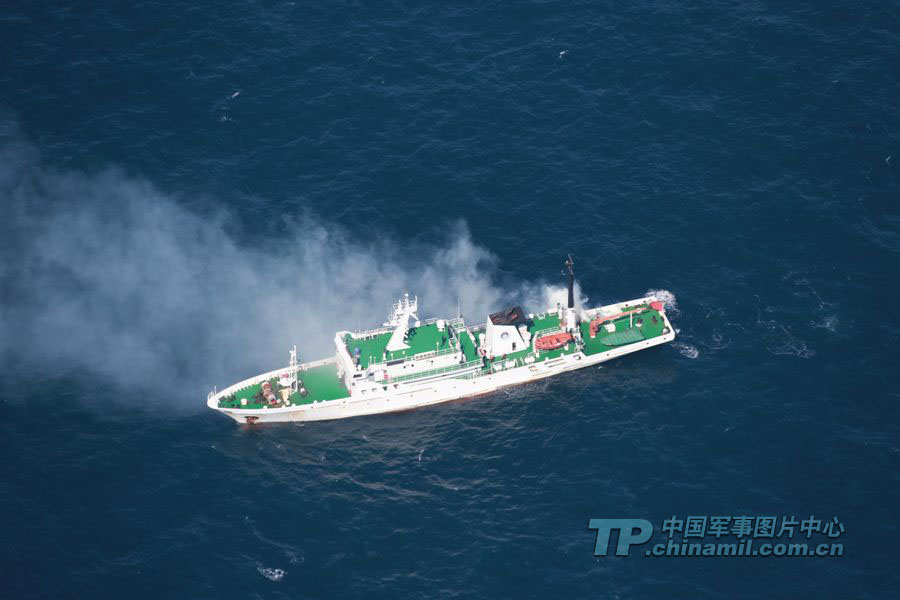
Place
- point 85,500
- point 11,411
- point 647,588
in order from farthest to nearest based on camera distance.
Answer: point 11,411 < point 85,500 < point 647,588

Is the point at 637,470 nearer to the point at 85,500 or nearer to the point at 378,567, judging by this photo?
the point at 378,567

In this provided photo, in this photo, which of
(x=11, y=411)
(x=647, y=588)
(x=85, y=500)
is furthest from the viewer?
(x=11, y=411)

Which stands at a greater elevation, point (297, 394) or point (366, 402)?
point (297, 394)

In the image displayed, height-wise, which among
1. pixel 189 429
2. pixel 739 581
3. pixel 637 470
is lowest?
pixel 739 581

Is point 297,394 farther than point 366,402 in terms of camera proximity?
Yes

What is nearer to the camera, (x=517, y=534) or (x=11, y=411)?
(x=517, y=534)

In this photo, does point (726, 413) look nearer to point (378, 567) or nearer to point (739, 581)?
point (739, 581)

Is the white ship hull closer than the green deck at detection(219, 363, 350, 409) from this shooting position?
Yes

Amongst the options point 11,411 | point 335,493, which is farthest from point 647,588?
point 11,411

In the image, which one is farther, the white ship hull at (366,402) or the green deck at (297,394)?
the green deck at (297,394)

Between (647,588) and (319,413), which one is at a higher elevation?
(319,413)
